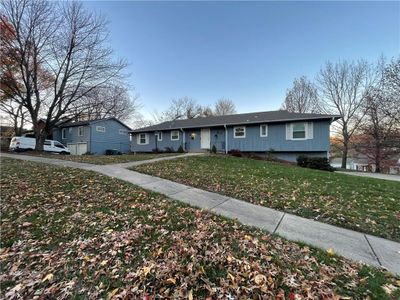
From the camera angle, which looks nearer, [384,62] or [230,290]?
[230,290]

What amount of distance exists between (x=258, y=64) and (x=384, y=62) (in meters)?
15.9

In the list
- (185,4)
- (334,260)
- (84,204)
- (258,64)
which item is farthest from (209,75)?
(334,260)

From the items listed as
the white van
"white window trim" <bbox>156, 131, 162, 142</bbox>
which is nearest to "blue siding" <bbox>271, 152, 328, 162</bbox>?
"white window trim" <bbox>156, 131, 162, 142</bbox>

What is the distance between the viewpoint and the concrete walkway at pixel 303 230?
3.36 metres

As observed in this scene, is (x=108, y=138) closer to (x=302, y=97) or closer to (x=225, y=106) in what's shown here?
(x=225, y=106)

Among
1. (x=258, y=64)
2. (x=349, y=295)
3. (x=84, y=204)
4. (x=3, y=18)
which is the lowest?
(x=349, y=295)

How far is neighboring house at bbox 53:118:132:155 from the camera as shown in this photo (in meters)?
28.1

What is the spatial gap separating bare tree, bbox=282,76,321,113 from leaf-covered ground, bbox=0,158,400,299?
3327cm

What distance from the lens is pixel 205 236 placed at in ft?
11.6

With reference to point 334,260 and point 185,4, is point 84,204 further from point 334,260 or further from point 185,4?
point 185,4

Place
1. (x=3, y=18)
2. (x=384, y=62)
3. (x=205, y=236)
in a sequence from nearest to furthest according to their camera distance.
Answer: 1. (x=205, y=236)
2. (x=3, y=18)
3. (x=384, y=62)

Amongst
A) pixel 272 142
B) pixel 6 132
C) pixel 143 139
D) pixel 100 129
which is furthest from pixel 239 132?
pixel 6 132

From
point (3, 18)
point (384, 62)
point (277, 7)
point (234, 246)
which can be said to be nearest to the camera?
point (234, 246)

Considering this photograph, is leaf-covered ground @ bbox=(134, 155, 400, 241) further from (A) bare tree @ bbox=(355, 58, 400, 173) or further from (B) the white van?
(B) the white van
